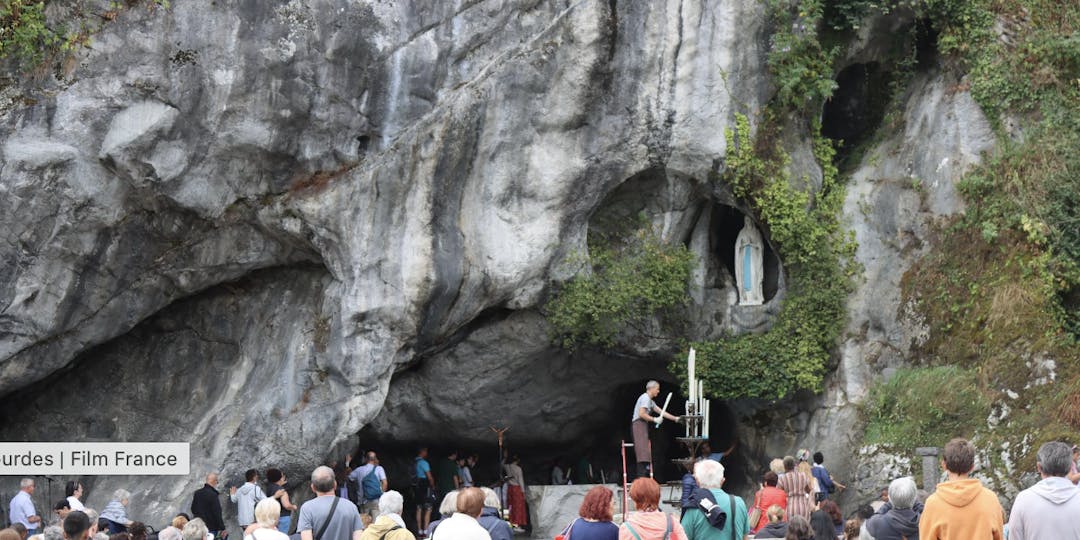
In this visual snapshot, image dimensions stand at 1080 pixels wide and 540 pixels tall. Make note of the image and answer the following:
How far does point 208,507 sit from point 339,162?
4900 millimetres

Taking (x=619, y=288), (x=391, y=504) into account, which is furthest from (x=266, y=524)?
(x=619, y=288)

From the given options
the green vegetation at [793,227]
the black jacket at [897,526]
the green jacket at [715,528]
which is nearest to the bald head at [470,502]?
the green jacket at [715,528]

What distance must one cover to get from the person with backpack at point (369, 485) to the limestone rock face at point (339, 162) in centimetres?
61

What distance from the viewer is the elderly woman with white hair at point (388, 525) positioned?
7277 mm

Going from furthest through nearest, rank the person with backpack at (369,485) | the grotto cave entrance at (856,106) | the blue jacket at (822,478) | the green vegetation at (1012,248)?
the grotto cave entrance at (856,106) < the person with backpack at (369,485) < the green vegetation at (1012,248) < the blue jacket at (822,478)

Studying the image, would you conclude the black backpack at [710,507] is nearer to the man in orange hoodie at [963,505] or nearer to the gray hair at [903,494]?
the gray hair at [903,494]

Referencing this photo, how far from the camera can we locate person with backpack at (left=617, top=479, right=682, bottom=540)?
6996mm

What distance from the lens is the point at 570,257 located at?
56.2ft

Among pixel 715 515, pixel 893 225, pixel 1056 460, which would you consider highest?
pixel 893 225

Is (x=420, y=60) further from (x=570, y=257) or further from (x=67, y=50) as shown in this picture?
(x=67, y=50)

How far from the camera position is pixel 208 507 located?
13.8 meters

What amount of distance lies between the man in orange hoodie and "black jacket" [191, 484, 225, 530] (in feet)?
31.0

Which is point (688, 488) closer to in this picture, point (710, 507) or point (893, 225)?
point (710, 507)

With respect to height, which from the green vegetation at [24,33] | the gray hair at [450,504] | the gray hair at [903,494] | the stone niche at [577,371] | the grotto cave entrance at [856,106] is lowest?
the gray hair at [903,494]
